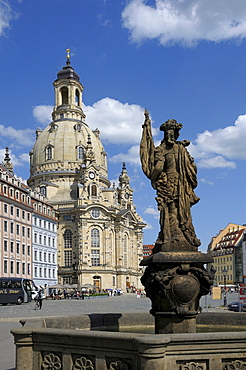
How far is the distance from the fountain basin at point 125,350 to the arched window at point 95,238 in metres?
97.7

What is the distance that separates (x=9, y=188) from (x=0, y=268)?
1067 cm

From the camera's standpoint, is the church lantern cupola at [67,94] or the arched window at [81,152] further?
the church lantern cupola at [67,94]

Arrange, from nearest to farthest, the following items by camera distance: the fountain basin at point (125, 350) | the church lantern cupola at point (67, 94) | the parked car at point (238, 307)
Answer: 1. the fountain basin at point (125, 350)
2. the parked car at point (238, 307)
3. the church lantern cupola at point (67, 94)

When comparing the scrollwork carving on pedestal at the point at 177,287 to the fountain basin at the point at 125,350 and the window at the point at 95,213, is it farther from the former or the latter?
the window at the point at 95,213

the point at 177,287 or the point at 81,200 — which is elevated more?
the point at 81,200

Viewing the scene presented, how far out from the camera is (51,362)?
9039mm

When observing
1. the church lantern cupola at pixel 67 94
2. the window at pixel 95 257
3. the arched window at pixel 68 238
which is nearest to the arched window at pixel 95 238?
the window at pixel 95 257

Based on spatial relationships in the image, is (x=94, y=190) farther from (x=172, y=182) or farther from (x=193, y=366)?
(x=193, y=366)

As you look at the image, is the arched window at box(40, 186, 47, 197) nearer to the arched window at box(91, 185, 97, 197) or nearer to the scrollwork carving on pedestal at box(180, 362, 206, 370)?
the arched window at box(91, 185, 97, 197)

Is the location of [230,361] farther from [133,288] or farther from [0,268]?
[133,288]

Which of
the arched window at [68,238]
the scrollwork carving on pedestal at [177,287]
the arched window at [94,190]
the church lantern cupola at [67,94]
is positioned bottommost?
the scrollwork carving on pedestal at [177,287]

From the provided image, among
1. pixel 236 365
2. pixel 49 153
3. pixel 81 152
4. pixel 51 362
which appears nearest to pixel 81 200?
pixel 81 152

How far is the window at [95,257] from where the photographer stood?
106 meters

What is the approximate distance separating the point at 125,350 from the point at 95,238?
99.7 m
